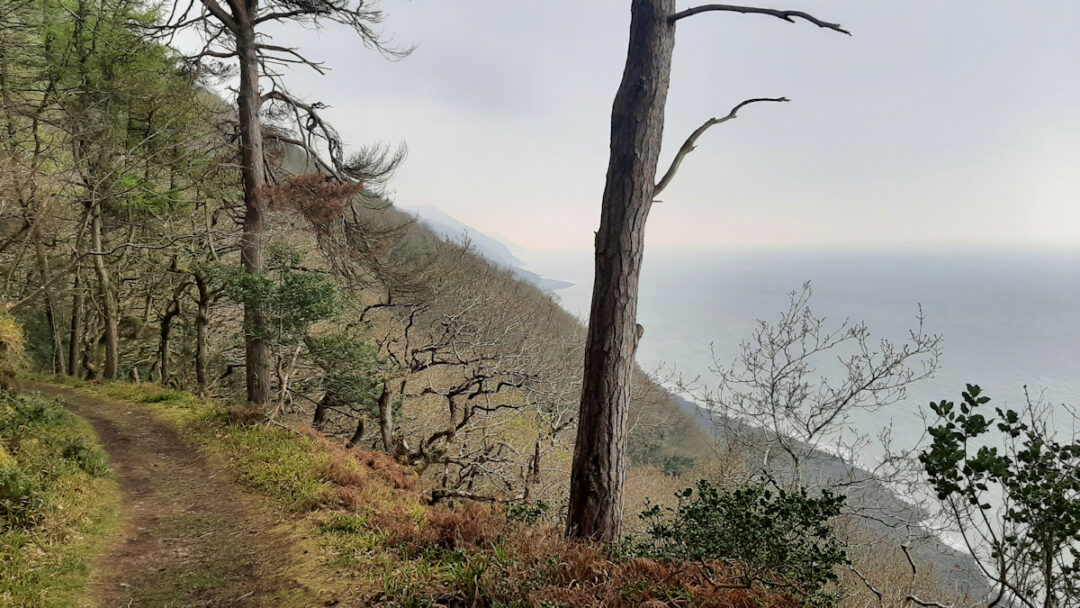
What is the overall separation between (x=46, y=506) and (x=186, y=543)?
109 cm

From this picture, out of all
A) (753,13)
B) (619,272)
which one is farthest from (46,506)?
(753,13)

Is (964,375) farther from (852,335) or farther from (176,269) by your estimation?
(176,269)

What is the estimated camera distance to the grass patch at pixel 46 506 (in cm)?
335

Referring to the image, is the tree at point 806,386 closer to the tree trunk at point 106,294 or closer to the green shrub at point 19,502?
the green shrub at point 19,502

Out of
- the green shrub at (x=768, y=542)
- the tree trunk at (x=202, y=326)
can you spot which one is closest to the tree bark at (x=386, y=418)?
the tree trunk at (x=202, y=326)

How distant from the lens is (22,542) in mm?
3689

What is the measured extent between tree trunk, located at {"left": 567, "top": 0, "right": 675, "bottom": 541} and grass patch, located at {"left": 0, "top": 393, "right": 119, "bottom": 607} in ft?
11.6

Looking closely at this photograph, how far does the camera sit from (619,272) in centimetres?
371

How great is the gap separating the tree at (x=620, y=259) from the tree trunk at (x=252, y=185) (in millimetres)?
5789

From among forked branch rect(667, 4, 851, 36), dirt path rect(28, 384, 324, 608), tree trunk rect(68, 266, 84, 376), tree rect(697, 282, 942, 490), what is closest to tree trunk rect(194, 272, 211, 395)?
tree trunk rect(68, 266, 84, 376)

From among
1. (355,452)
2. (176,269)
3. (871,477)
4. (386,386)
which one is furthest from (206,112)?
(871,477)

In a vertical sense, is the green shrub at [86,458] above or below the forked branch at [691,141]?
below

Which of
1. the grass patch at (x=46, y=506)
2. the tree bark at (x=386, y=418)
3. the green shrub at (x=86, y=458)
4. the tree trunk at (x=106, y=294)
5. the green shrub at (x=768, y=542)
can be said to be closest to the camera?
the green shrub at (x=768, y=542)

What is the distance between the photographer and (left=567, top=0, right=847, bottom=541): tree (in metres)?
3.62
